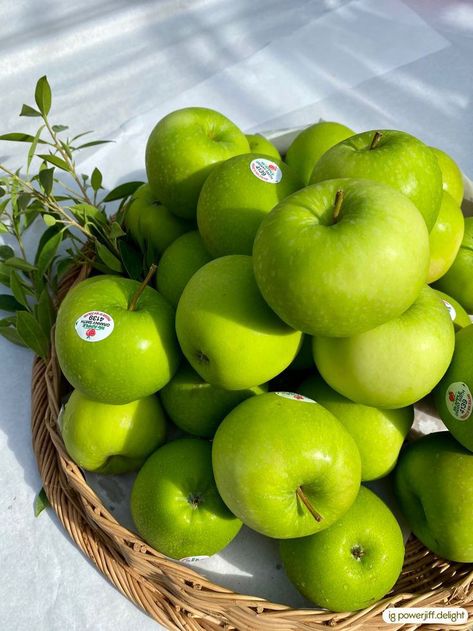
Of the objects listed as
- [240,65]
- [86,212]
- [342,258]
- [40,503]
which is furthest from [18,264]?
[240,65]

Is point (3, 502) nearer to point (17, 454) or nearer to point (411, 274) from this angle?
point (17, 454)

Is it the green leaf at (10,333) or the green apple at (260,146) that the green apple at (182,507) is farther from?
the green apple at (260,146)

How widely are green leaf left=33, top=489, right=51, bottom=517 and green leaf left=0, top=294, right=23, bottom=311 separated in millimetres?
320

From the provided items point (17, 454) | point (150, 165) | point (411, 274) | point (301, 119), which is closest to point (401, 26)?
point (301, 119)

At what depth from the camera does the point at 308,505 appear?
636 mm

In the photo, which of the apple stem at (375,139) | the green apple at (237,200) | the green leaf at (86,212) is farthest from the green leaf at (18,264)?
the apple stem at (375,139)

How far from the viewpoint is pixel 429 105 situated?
1.53m

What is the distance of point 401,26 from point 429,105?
1.15ft

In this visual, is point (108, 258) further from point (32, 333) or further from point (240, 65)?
point (240, 65)

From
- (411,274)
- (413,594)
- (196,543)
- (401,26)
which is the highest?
(411,274)

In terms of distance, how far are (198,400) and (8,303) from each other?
0.46 metres

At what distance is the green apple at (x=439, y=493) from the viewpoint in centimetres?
72

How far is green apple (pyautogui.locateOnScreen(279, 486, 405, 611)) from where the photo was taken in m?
0.69

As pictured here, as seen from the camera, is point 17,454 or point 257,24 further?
point 257,24
